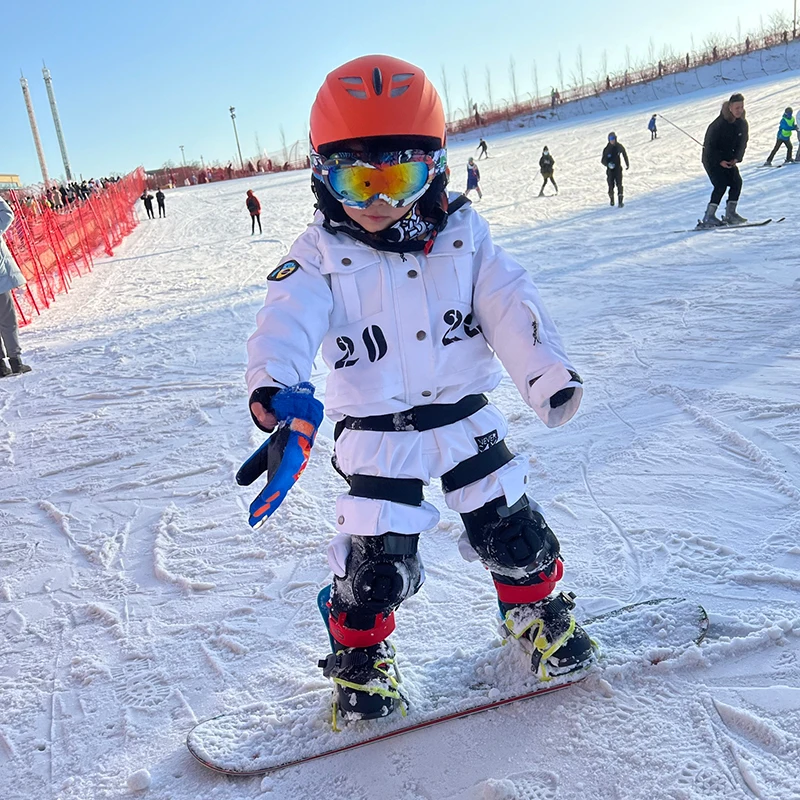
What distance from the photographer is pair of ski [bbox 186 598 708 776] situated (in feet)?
6.07

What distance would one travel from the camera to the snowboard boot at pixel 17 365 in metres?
6.45

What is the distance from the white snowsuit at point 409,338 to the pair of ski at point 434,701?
1.54 ft

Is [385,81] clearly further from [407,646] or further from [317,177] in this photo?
[407,646]

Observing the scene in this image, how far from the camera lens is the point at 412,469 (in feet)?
6.00

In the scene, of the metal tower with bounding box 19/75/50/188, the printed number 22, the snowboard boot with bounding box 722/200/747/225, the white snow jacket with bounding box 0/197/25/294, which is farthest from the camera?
the metal tower with bounding box 19/75/50/188

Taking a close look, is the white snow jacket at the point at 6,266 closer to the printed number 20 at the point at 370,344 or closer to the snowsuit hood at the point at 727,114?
the printed number 20 at the point at 370,344

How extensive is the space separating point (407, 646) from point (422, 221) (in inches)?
53.3

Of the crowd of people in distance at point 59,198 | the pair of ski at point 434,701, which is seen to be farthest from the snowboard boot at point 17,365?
the crowd of people in distance at point 59,198

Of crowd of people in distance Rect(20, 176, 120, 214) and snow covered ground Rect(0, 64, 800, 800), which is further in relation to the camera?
crowd of people in distance Rect(20, 176, 120, 214)

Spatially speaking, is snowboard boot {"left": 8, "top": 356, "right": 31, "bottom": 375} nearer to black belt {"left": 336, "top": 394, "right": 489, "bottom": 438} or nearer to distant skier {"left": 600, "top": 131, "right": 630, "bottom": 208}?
black belt {"left": 336, "top": 394, "right": 489, "bottom": 438}

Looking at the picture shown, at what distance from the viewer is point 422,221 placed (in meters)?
1.83

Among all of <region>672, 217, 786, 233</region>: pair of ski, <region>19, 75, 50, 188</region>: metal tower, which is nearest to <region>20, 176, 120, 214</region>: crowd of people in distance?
<region>672, 217, 786, 233</region>: pair of ski

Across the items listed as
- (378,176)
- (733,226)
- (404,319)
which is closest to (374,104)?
(378,176)

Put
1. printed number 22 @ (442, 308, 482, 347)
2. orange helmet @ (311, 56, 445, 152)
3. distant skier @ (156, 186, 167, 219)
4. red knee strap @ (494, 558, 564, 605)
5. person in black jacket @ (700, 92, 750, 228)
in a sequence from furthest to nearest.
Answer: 1. distant skier @ (156, 186, 167, 219)
2. person in black jacket @ (700, 92, 750, 228)
3. red knee strap @ (494, 558, 564, 605)
4. printed number 22 @ (442, 308, 482, 347)
5. orange helmet @ (311, 56, 445, 152)
